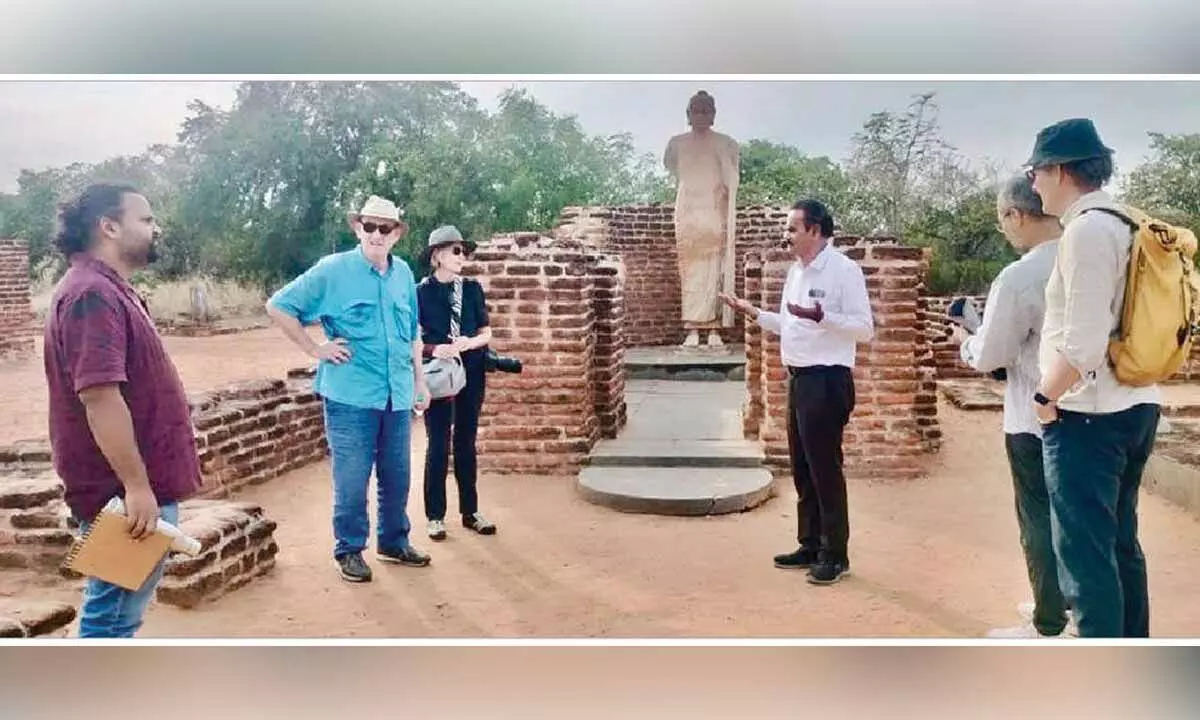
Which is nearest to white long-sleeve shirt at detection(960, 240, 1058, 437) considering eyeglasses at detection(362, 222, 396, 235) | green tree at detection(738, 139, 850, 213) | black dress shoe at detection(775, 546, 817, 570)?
green tree at detection(738, 139, 850, 213)

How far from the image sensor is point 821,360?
3.47 m

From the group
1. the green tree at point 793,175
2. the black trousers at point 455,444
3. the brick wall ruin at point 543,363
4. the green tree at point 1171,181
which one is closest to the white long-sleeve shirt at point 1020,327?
the green tree at point 1171,181

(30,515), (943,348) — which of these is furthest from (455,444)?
(943,348)

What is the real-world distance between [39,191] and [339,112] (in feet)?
3.07

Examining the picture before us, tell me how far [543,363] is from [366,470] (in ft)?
2.29

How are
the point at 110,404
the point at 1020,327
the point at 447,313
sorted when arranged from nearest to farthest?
the point at 110,404, the point at 1020,327, the point at 447,313

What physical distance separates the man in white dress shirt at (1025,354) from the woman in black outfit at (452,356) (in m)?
1.51

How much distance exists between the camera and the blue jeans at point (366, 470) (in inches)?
136

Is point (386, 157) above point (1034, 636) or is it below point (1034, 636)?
above

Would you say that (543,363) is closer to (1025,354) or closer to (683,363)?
(683,363)

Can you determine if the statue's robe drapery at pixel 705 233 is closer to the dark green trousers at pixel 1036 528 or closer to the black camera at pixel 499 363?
the black camera at pixel 499 363
